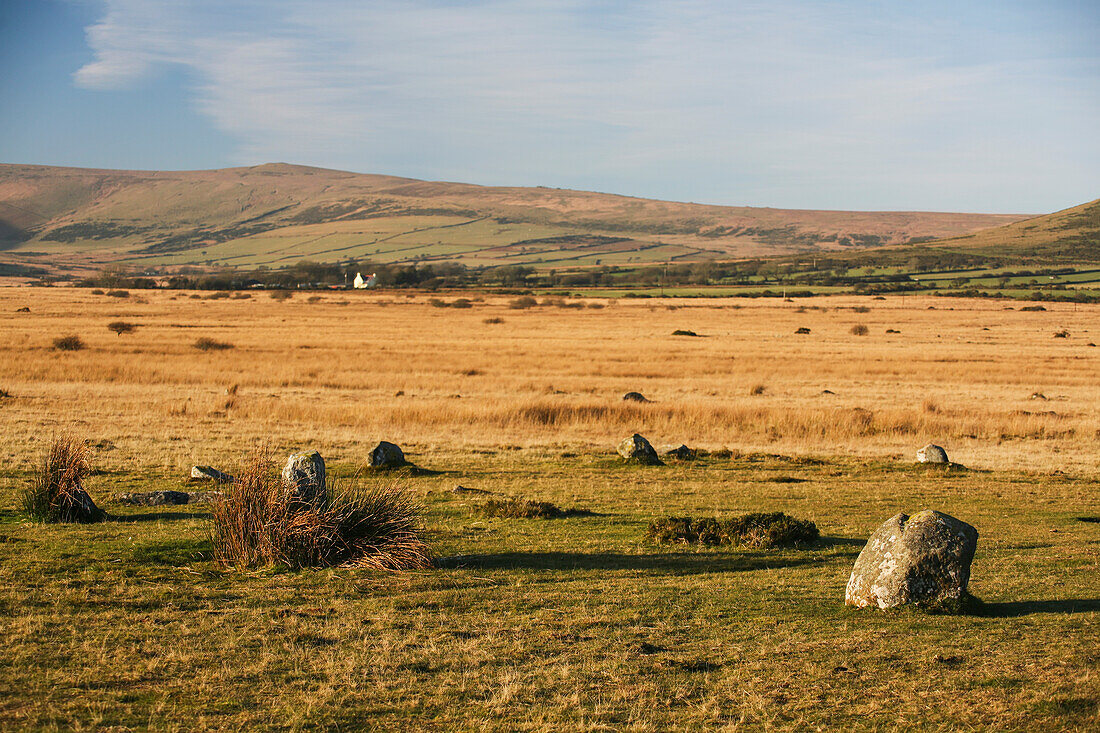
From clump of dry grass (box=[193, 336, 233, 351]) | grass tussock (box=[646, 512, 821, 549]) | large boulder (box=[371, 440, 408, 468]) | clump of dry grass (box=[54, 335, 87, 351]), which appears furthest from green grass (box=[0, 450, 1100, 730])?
clump of dry grass (box=[54, 335, 87, 351])

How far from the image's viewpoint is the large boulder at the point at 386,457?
20.9 metres

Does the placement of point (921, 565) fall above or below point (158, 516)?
above

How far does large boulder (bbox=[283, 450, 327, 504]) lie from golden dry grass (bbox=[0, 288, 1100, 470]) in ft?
32.1

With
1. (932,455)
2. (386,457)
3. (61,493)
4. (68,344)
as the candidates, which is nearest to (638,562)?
(61,493)

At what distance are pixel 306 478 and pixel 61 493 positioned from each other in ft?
14.6

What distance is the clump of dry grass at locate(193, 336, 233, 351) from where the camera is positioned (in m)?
54.3

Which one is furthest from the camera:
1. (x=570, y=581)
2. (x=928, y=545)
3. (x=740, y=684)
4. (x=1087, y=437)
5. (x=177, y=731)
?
(x=1087, y=437)

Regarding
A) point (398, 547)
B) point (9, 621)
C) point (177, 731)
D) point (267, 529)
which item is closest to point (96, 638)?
point (9, 621)

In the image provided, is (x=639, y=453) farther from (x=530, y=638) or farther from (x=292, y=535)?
(x=530, y=638)

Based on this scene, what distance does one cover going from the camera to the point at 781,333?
76000 millimetres

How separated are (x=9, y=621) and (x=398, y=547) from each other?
4.55m

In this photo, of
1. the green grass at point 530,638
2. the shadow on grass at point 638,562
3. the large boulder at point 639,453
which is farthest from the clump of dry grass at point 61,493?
the large boulder at point 639,453

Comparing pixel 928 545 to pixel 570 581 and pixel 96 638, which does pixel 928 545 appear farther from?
pixel 96 638

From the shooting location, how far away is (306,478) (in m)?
13.0
